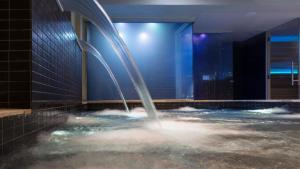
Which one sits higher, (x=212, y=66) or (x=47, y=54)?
(x=212, y=66)

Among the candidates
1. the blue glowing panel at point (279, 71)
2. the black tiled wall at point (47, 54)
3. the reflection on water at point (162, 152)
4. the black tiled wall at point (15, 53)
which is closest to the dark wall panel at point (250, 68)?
the blue glowing panel at point (279, 71)

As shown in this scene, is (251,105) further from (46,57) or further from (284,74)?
(46,57)

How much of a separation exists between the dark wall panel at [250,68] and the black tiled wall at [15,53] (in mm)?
8601

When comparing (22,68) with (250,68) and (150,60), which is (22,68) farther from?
(250,68)

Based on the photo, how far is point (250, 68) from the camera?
11.0 m

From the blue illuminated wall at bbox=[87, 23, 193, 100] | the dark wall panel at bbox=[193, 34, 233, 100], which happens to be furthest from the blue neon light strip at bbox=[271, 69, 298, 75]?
the blue illuminated wall at bbox=[87, 23, 193, 100]

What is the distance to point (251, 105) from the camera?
7.13m

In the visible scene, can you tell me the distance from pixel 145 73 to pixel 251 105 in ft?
10.3

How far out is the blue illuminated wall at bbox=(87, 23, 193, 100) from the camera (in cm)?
894

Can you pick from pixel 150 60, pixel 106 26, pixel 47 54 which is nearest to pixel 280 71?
pixel 150 60

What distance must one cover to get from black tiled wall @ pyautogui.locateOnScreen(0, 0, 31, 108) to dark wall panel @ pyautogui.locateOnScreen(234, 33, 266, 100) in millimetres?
8601

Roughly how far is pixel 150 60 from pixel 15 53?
7.21 m

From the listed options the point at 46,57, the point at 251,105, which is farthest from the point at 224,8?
the point at 46,57

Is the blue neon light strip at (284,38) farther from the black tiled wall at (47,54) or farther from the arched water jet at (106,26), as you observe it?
the black tiled wall at (47,54)
